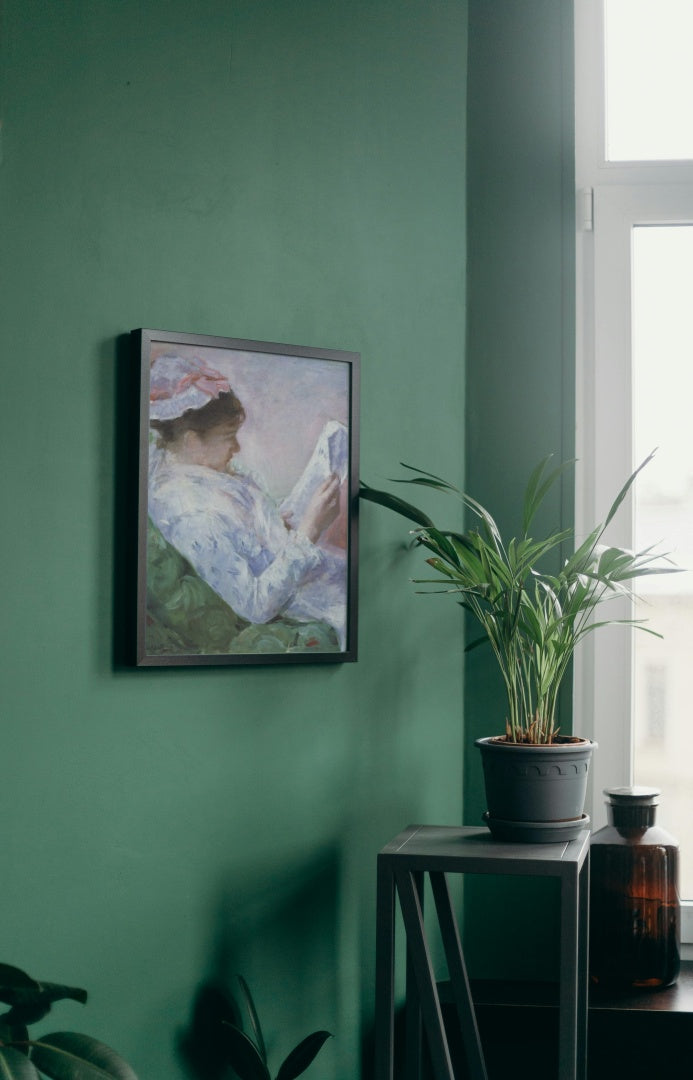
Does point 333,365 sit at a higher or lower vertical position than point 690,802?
higher

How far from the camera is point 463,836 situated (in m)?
2.20

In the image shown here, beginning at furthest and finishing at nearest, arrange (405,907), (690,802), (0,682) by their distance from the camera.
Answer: (690,802)
(405,907)
(0,682)

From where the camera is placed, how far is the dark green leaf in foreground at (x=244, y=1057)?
80.0 inches

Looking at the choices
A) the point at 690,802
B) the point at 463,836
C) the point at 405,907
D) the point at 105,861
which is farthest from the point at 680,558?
the point at 105,861

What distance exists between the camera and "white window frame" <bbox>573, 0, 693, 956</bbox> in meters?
2.67

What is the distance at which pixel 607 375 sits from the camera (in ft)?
8.87

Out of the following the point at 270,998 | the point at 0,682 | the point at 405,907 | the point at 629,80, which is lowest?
the point at 270,998

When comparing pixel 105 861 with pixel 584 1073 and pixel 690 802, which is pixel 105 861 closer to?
pixel 584 1073

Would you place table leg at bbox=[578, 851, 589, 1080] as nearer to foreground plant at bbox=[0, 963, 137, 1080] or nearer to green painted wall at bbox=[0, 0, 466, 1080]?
green painted wall at bbox=[0, 0, 466, 1080]

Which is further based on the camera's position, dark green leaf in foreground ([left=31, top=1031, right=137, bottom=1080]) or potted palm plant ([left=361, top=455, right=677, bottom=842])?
potted palm plant ([left=361, top=455, right=677, bottom=842])

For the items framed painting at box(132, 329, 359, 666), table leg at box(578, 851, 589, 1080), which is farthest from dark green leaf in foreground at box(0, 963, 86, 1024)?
table leg at box(578, 851, 589, 1080)

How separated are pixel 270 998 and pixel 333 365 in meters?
1.35

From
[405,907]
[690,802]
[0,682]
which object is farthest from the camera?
[690,802]

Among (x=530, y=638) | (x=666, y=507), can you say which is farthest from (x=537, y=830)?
(x=666, y=507)
